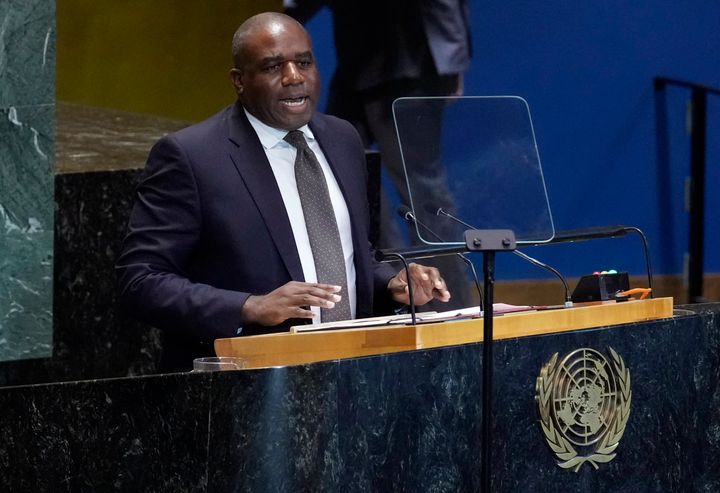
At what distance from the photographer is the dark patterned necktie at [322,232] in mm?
3492

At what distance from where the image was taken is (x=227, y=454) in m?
2.59

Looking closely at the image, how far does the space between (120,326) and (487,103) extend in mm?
2466

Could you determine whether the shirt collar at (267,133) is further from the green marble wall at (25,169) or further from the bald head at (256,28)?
the green marble wall at (25,169)

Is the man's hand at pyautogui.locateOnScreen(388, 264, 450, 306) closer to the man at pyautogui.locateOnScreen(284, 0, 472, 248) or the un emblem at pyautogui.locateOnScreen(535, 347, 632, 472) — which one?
the un emblem at pyautogui.locateOnScreen(535, 347, 632, 472)

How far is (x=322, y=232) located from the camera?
3514mm

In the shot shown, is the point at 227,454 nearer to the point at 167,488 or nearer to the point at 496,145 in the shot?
the point at 167,488

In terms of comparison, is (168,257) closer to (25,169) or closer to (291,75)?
(291,75)

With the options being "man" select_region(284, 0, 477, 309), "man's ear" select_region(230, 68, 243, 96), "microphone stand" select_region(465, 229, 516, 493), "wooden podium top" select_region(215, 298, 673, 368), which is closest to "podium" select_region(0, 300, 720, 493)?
"wooden podium top" select_region(215, 298, 673, 368)

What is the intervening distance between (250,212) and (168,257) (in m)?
0.23

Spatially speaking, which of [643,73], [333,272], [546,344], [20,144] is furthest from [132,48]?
[546,344]

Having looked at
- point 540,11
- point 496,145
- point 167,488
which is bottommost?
point 167,488

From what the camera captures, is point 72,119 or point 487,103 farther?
point 72,119

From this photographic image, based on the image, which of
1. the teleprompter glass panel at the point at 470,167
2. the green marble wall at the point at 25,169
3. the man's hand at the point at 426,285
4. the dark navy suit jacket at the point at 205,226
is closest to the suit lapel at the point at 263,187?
the dark navy suit jacket at the point at 205,226

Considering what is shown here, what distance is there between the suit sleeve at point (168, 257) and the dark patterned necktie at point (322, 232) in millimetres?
271
